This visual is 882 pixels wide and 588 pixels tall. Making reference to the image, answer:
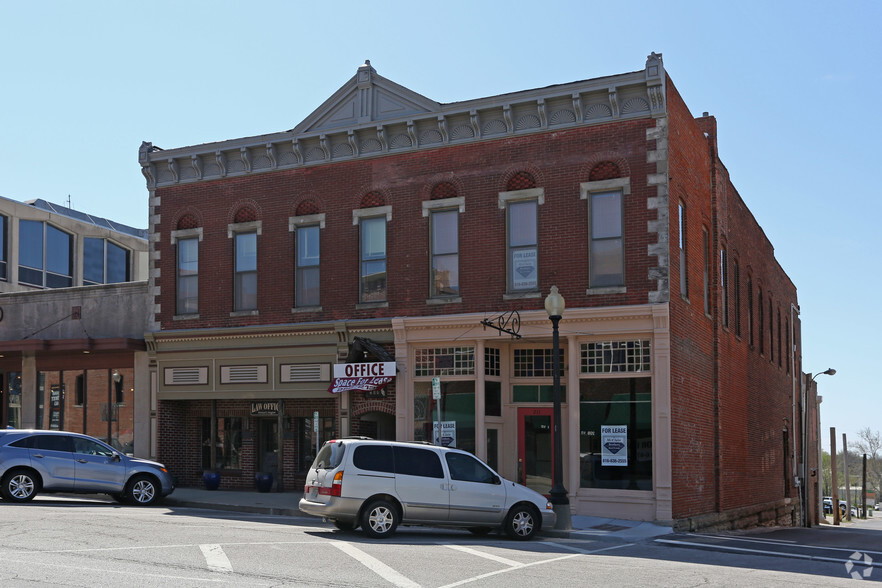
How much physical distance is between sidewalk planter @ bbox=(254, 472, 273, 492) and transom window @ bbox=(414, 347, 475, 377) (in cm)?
525

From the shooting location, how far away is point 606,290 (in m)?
22.8

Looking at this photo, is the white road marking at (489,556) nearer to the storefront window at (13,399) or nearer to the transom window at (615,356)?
the transom window at (615,356)

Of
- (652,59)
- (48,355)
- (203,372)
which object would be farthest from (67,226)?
(652,59)

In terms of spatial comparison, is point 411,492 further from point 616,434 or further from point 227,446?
point 227,446

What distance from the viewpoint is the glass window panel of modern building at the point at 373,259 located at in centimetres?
2592

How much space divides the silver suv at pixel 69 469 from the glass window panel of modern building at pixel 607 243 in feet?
36.7

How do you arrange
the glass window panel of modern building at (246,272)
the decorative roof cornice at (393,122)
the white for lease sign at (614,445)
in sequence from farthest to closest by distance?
the glass window panel of modern building at (246,272)
the decorative roof cornice at (393,122)
the white for lease sign at (614,445)

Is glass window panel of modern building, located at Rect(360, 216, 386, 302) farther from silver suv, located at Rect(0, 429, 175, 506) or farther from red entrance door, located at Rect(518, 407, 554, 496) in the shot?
silver suv, located at Rect(0, 429, 175, 506)

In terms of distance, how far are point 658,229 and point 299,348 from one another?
1012cm

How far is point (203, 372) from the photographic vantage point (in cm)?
2805

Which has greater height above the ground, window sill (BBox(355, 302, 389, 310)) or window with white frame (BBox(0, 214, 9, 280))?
window with white frame (BBox(0, 214, 9, 280))

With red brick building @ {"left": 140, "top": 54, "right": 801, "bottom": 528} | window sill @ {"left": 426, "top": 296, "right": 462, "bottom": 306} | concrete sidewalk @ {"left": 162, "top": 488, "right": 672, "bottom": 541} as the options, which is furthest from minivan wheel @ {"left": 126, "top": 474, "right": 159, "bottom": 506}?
window sill @ {"left": 426, "top": 296, "right": 462, "bottom": 306}

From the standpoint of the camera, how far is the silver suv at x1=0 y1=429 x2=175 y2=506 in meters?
21.6

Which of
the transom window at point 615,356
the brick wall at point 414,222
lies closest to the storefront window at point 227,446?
the brick wall at point 414,222
